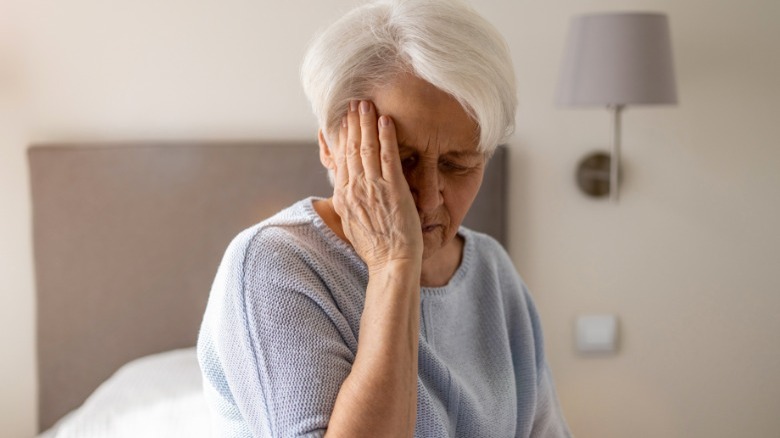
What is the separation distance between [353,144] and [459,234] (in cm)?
39

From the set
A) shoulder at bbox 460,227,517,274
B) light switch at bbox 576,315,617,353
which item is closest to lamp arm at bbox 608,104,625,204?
light switch at bbox 576,315,617,353

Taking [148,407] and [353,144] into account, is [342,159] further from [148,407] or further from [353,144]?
[148,407]

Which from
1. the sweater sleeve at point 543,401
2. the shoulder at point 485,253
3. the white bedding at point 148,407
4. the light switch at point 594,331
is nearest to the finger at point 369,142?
the shoulder at point 485,253

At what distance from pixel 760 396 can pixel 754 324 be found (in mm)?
217

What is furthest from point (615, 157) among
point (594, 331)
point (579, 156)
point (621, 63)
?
point (594, 331)

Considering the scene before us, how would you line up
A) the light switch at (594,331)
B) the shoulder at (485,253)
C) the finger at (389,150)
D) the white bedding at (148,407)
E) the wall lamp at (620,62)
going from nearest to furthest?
the finger at (389,150) → the shoulder at (485,253) → the white bedding at (148,407) → the wall lamp at (620,62) → the light switch at (594,331)

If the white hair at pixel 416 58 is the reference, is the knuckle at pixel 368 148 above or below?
below

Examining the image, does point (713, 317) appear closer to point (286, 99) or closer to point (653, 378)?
point (653, 378)

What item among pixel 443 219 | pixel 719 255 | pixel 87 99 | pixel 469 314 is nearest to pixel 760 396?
pixel 719 255

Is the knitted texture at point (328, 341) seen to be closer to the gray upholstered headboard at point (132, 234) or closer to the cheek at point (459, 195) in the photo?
the cheek at point (459, 195)

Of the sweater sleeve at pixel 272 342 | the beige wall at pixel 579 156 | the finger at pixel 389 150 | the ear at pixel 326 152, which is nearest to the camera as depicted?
the sweater sleeve at pixel 272 342

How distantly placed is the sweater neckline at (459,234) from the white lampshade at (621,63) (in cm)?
82

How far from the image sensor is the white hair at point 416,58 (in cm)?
99

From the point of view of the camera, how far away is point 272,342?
35.2 inches
